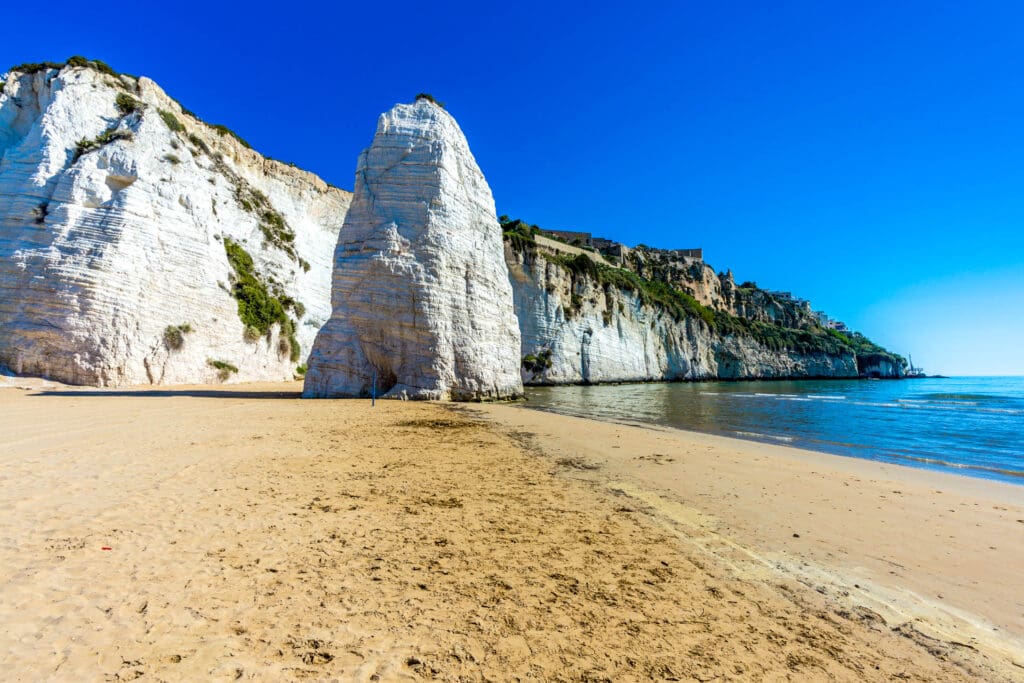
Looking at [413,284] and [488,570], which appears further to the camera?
[413,284]

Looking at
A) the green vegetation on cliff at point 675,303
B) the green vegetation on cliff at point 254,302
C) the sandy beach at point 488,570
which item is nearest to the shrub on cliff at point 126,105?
the green vegetation on cliff at point 254,302

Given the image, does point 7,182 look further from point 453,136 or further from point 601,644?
point 601,644

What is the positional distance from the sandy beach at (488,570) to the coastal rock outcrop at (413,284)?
36.5 ft

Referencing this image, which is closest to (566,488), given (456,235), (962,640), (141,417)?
(962,640)

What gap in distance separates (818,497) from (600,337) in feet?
130

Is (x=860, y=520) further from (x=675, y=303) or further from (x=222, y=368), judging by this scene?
(x=675, y=303)

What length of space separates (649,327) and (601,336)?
11.2 m

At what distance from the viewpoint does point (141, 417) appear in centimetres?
983

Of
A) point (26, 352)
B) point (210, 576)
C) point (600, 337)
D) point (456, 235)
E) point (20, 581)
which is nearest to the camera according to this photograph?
point (20, 581)

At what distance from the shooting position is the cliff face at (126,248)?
1814 centimetres

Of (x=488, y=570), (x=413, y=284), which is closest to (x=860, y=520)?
(x=488, y=570)

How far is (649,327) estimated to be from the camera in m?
53.0

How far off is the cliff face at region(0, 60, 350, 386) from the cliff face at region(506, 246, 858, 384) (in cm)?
1866

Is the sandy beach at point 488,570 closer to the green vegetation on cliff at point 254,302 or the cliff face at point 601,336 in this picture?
the green vegetation on cliff at point 254,302
